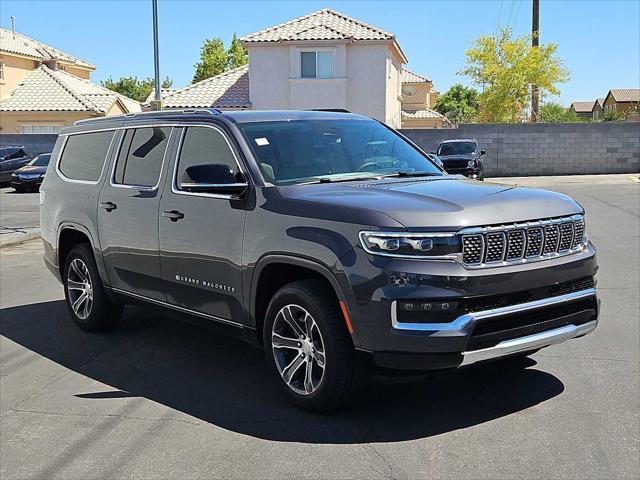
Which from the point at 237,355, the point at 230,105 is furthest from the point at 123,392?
the point at 230,105

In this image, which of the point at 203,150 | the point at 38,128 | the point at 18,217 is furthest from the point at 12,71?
the point at 203,150

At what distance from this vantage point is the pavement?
14.6 metres

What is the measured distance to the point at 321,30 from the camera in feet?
123

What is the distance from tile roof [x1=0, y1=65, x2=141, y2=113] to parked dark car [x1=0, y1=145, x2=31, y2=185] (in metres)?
A: 11.4

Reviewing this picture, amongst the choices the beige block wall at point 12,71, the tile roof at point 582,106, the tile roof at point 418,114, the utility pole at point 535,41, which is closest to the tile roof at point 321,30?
the utility pole at point 535,41

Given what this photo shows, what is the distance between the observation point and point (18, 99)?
144ft

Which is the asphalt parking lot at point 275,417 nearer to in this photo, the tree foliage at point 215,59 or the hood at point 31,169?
the hood at point 31,169

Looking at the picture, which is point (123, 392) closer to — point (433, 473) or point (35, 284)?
point (433, 473)

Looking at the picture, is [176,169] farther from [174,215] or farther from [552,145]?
[552,145]

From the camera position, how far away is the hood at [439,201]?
435 cm

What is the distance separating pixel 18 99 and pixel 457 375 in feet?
143

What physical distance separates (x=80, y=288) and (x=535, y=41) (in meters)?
39.0

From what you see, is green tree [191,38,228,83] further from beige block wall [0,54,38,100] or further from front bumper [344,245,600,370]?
front bumper [344,245,600,370]

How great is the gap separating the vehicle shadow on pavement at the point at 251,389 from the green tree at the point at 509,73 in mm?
39639
